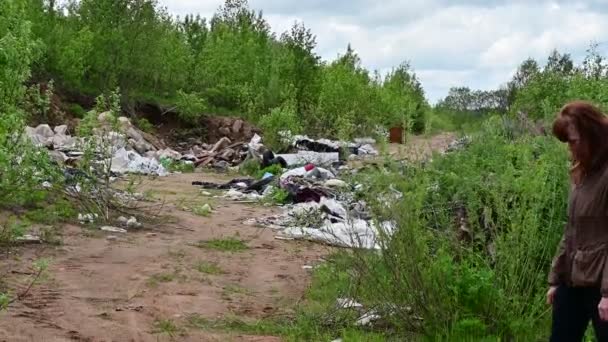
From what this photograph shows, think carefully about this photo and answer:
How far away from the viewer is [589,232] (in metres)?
3.45

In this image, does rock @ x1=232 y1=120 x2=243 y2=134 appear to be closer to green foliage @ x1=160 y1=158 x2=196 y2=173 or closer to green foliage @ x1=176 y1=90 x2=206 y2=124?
green foliage @ x1=176 y1=90 x2=206 y2=124

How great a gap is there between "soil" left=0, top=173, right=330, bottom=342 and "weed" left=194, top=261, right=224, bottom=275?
0.15 ft

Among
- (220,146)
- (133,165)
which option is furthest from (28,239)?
(220,146)

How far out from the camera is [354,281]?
581cm

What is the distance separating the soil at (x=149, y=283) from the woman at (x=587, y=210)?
2.51m

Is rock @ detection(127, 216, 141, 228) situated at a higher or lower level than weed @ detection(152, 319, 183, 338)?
higher

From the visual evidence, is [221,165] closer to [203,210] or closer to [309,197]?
[309,197]

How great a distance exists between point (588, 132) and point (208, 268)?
4.92 m

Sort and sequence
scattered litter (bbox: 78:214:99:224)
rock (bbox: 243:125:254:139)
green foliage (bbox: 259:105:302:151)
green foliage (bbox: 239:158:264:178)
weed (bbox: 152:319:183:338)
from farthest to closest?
rock (bbox: 243:125:254:139)
green foliage (bbox: 259:105:302:151)
green foliage (bbox: 239:158:264:178)
scattered litter (bbox: 78:214:99:224)
weed (bbox: 152:319:183:338)

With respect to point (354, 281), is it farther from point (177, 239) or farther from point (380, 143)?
point (177, 239)

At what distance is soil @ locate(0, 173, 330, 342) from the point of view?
17.9ft

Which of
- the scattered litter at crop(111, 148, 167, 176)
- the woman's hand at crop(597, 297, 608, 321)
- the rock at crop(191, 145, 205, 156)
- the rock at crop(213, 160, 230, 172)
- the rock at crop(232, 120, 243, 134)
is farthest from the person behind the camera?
the rock at crop(232, 120, 243, 134)

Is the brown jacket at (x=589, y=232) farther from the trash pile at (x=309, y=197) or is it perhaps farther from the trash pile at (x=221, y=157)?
the trash pile at (x=221, y=157)

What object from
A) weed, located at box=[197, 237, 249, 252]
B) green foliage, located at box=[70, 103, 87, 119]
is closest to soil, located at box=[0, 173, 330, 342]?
weed, located at box=[197, 237, 249, 252]
